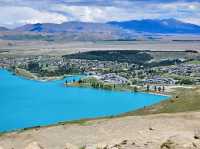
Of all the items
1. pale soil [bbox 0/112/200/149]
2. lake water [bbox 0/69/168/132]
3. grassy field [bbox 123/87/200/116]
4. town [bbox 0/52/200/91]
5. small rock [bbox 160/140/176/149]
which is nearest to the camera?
small rock [bbox 160/140/176/149]

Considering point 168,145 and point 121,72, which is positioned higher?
point 168,145

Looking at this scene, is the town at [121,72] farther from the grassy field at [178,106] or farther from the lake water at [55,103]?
the grassy field at [178,106]

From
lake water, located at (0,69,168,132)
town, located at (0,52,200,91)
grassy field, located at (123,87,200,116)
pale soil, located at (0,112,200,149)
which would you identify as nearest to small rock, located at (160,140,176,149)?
pale soil, located at (0,112,200,149)

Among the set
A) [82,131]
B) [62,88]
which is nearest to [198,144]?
[82,131]

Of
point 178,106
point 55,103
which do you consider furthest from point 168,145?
point 55,103

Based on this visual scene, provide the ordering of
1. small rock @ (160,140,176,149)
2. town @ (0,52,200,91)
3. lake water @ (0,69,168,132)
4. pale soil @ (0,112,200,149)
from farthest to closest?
town @ (0,52,200,91)
lake water @ (0,69,168,132)
pale soil @ (0,112,200,149)
small rock @ (160,140,176,149)

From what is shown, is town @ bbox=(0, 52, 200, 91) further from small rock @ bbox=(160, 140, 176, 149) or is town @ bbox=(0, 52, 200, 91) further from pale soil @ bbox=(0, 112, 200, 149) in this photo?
small rock @ bbox=(160, 140, 176, 149)

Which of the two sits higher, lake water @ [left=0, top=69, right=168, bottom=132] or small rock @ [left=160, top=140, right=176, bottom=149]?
small rock @ [left=160, top=140, right=176, bottom=149]

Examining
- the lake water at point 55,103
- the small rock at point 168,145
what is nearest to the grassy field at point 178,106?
the lake water at point 55,103

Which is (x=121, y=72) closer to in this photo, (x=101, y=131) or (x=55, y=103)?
(x=55, y=103)
